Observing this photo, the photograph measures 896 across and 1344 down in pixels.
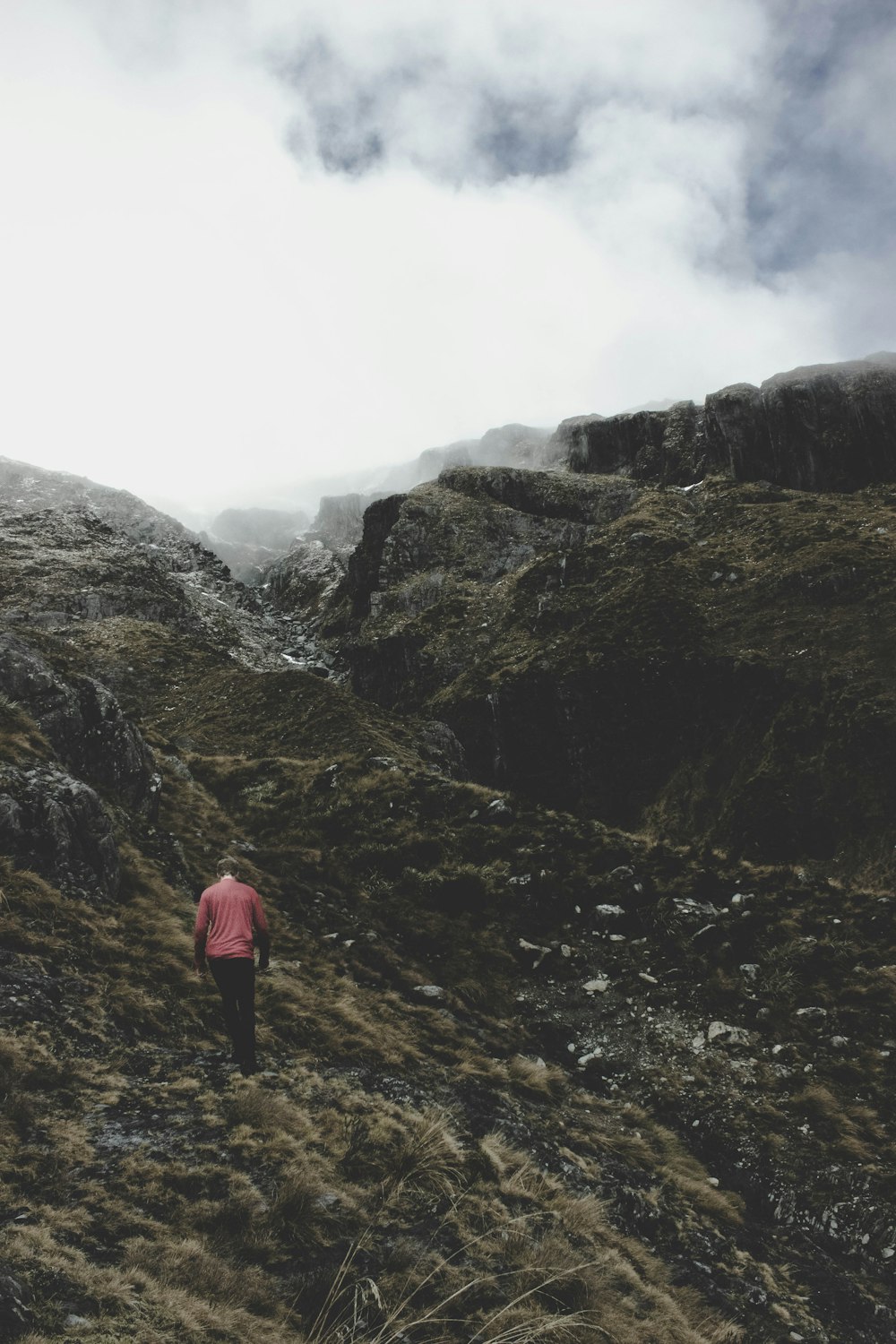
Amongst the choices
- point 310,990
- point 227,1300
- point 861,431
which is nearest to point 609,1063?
point 310,990

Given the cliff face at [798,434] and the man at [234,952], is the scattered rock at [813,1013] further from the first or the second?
the cliff face at [798,434]

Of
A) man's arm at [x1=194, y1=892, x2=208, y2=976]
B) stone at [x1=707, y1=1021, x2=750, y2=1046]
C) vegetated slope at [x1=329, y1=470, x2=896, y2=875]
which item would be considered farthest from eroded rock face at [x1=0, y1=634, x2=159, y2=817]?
vegetated slope at [x1=329, y1=470, x2=896, y2=875]

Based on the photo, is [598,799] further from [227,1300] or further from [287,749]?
[227,1300]

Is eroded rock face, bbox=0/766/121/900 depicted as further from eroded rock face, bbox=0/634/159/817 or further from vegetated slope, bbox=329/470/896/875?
vegetated slope, bbox=329/470/896/875

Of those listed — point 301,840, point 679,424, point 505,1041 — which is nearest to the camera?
point 505,1041

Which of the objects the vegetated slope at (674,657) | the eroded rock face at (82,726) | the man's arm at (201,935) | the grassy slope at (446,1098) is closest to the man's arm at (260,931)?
the man's arm at (201,935)

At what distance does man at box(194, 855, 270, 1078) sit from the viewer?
9648 mm

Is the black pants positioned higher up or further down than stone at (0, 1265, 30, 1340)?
further down

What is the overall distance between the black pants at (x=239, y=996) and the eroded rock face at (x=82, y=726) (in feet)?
33.5

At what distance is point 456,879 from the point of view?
21.2 meters

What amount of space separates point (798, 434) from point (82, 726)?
309 feet

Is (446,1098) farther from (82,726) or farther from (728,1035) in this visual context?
(82,726)

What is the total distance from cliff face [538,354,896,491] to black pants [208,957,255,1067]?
91716 mm

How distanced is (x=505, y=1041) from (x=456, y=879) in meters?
6.76
